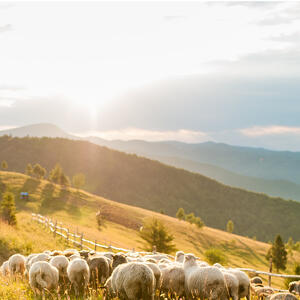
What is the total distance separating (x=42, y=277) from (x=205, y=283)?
5.30 m

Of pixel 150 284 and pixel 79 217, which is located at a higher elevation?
pixel 150 284

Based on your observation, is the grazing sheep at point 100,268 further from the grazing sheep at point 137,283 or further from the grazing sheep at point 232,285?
the grazing sheep at point 232,285

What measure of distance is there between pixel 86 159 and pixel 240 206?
85.5 metres

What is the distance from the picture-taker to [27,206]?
194 ft

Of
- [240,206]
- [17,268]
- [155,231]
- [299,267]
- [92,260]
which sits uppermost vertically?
[92,260]

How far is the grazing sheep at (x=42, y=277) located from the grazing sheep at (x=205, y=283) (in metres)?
4.35

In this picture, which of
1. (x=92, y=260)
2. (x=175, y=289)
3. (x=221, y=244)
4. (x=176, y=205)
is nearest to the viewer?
(x=175, y=289)

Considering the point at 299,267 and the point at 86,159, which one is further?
the point at 86,159

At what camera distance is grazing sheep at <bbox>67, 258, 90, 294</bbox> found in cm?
1098

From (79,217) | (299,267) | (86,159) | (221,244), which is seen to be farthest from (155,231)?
(86,159)

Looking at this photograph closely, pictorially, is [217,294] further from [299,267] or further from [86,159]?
[86,159]

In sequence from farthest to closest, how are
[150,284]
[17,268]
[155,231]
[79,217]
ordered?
1. [79,217]
2. [155,231]
3. [17,268]
4. [150,284]

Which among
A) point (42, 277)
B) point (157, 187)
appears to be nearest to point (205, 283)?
point (42, 277)

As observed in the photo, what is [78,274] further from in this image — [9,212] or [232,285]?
[9,212]
